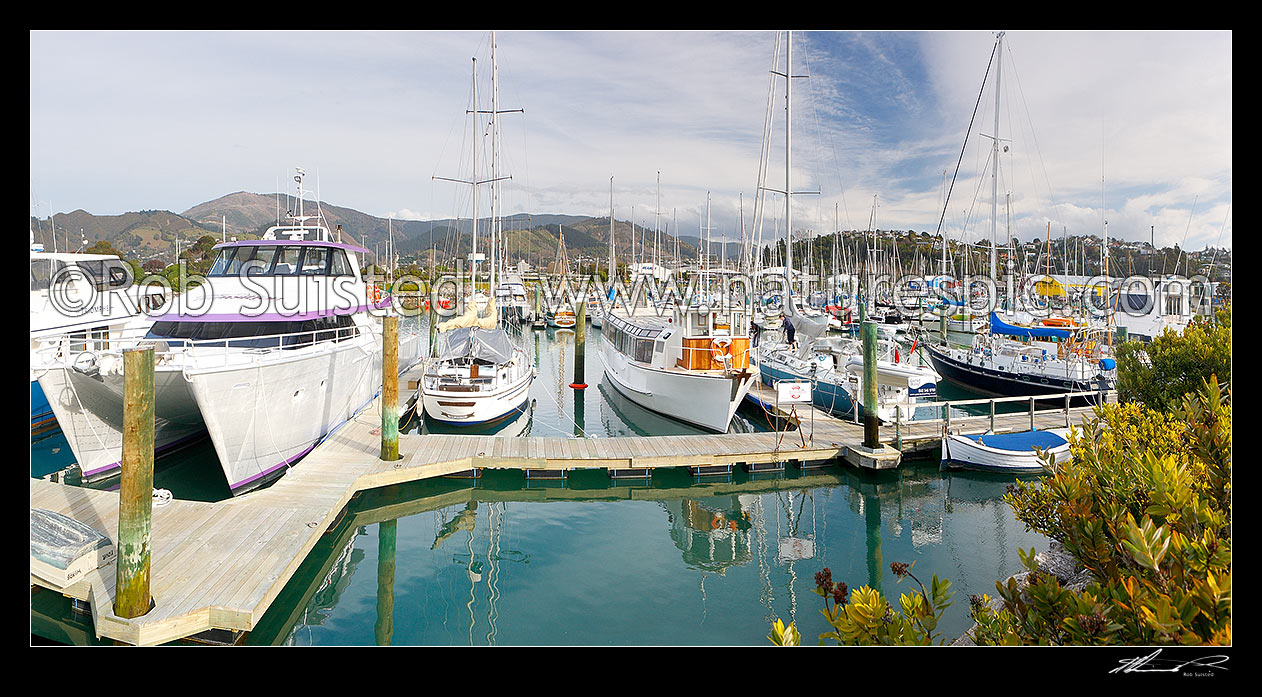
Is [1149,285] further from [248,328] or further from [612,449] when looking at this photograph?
[248,328]

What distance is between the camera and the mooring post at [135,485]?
6723 millimetres

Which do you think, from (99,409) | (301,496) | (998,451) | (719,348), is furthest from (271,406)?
(998,451)

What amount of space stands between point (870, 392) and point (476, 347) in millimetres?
11461

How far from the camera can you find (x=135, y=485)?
6.84 m

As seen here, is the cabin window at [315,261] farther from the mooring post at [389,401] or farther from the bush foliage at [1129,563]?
the bush foliage at [1129,563]

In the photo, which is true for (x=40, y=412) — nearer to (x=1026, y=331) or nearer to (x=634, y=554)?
(x=634, y=554)

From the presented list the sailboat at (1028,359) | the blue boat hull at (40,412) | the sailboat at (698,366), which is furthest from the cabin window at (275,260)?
the sailboat at (1028,359)

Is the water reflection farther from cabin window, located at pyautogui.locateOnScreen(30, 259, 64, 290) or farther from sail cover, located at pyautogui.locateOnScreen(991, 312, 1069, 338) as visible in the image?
cabin window, located at pyautogui.locateOnScreen(30, 259, 64, 290)

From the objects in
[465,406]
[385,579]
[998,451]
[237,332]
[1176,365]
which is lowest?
[385,579]

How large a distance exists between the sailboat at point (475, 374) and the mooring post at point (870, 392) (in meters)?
9.69

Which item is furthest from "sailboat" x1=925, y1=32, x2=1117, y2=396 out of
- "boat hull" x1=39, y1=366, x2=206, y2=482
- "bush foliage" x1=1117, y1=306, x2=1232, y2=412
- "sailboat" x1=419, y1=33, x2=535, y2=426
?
"boat hull" x1=39, y1=366, x2=206, y2=482

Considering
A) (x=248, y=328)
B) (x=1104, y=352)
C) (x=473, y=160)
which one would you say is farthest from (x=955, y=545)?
(x=473, y=160)

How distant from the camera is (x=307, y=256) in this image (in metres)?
16.0
